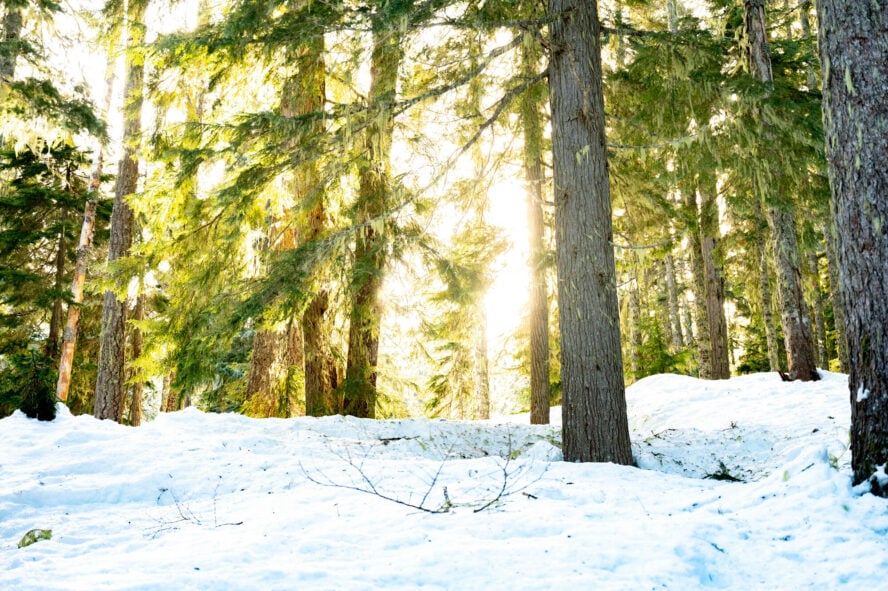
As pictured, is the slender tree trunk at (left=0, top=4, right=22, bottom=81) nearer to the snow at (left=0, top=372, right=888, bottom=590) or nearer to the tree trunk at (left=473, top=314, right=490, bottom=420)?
the snow at (left=0, top=372, right=888, bottom=590)

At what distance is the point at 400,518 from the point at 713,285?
11.6 meters

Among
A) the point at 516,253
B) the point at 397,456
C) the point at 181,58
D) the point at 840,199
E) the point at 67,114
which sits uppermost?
the point at 67,114

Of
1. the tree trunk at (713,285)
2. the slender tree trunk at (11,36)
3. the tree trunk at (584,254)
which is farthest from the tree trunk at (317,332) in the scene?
the tree trunk at (713,285)

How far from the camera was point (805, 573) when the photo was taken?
2576 millimetres

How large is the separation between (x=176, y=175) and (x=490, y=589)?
6185 mm

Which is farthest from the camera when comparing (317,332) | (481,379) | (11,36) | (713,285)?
(481,379)

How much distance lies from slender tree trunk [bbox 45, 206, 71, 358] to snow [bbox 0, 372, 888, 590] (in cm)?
804

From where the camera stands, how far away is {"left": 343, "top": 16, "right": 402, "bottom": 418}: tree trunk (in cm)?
794

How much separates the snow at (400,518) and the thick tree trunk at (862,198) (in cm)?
44

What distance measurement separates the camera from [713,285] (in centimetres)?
1272

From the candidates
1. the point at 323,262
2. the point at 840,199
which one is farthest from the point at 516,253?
the point at 840,199

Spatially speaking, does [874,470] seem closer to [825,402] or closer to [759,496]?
[759,496]

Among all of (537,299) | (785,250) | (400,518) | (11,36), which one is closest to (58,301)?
(11,36)

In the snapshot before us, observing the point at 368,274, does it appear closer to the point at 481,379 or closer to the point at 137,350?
the point at 481,379
